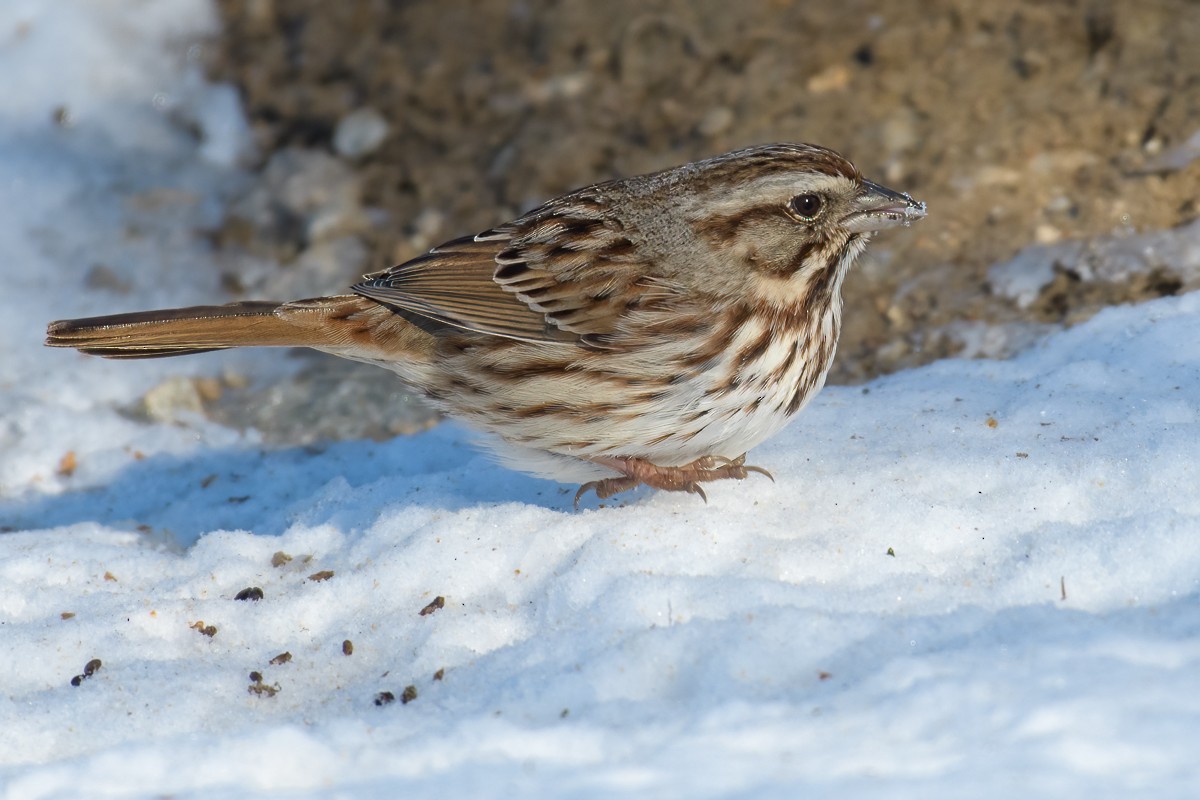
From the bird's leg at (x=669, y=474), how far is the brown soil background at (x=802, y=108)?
4.40 feet

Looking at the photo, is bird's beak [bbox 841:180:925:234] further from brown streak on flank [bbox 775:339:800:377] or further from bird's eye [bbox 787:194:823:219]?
brown streak on flank [bbox 775:339:800:377]

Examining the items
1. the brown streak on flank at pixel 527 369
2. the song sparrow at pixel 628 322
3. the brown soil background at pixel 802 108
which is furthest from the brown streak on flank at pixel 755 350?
the brown soil background at pixel 802 108

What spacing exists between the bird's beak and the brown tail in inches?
64.9

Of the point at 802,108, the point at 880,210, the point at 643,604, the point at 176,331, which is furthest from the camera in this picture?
the point at 802,108

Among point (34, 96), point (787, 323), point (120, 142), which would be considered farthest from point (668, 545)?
point (34, 96)

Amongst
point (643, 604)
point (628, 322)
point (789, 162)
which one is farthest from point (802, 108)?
point (643, 604)

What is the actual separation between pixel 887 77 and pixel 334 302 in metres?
3.52

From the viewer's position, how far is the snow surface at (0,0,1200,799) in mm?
3186

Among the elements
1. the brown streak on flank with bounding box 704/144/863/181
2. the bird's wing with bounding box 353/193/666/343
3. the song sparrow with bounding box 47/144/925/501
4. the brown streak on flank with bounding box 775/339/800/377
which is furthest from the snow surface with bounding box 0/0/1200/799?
the brown streak on flank with bounding box 704/144/863/181

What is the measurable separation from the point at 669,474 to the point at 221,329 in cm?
163

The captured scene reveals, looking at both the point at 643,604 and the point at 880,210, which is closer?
the point at 643,604

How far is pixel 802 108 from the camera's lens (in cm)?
709

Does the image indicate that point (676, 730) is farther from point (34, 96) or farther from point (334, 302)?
point (34, 96)

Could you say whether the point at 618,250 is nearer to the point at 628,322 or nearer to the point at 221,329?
the point at 628,322
